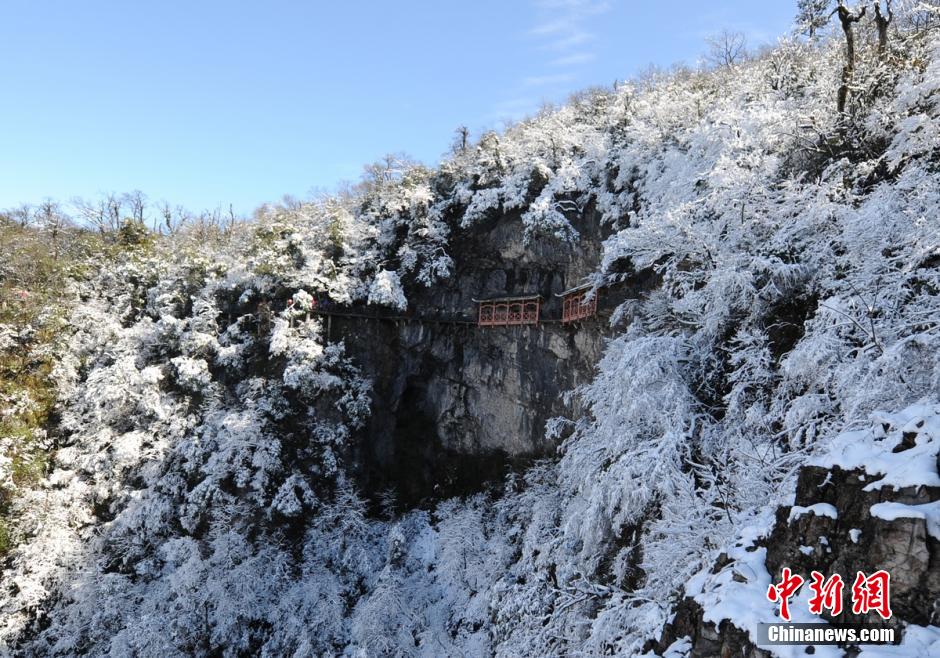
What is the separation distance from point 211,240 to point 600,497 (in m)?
22.6

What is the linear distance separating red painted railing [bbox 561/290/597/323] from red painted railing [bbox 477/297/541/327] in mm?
1064

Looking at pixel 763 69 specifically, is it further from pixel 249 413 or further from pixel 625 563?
pixel 249 413

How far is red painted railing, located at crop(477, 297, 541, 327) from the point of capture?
17.4m

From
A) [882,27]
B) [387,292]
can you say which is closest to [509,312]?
[387,292]

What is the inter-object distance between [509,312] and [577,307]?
279 cm

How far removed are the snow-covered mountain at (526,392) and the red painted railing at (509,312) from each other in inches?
16.7

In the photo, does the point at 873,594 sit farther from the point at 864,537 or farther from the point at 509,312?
the point at 509,312

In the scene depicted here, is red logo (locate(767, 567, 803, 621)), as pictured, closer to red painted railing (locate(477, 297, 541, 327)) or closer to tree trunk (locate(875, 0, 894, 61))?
tree trunk (locate(875, 0, 894, 61))

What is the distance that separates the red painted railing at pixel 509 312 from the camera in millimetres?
17438

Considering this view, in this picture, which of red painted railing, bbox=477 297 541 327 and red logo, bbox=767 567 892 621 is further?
red painted railing, bbox=477 297 541 327

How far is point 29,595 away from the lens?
15.0 metres

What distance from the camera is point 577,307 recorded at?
52.0 feet

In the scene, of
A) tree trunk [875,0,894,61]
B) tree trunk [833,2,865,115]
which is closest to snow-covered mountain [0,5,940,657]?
tree trunk [833,2,865,115]

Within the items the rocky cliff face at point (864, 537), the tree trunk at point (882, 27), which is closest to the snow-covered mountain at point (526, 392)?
the rocky cliff face at point (864, 537)
